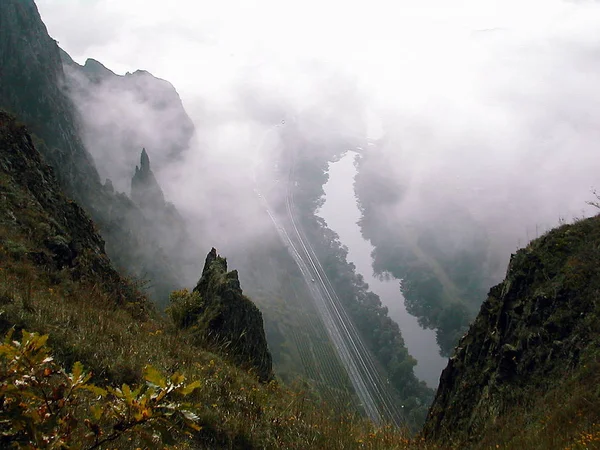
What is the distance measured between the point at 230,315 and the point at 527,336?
12.6m

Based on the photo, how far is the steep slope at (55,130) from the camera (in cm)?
9506

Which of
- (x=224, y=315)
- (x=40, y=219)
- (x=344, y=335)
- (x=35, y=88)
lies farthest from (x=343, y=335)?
(x=40, y=219)

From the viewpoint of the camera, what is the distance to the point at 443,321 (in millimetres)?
122750

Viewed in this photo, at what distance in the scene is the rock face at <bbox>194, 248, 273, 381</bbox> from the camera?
670 inches

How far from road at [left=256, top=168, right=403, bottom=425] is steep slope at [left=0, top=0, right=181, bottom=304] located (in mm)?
48567

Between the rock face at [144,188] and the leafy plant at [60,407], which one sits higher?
the rock face at [144,188]

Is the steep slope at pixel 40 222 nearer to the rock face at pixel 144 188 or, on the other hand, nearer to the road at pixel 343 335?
the road at pixel 343 335

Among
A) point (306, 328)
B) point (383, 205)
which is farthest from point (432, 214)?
point (306, 328)

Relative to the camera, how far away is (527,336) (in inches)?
562

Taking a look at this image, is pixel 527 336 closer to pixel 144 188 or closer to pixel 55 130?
pixel 55 130

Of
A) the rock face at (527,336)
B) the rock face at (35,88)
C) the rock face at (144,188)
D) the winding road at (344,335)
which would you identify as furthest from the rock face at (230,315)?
the rock face at (144,188)

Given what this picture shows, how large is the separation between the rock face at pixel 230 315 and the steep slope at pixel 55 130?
203ft

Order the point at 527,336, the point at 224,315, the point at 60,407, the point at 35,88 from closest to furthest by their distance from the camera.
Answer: the point at 60,407 → the point at 527,336 → the point at 224,315 → the point at 35,88

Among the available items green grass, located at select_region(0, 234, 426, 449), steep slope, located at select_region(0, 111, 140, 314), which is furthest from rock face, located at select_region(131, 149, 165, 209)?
green grass, located at select_region(0, 234, 426, 449)
